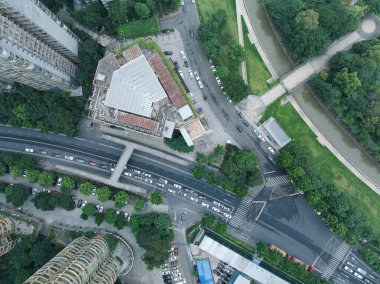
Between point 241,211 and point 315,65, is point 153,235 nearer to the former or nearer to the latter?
point 241,211

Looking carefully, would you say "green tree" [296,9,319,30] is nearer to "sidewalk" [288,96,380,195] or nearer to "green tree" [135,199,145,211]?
"sidewalk" [288,96,380,195]

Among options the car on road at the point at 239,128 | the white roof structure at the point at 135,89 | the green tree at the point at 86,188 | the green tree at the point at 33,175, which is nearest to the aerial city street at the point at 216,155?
the green tree at the point at 86,188

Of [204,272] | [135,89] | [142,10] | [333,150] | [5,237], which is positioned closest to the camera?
[135,89]

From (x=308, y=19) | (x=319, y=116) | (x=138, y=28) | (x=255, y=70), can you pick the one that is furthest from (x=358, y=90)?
(x=138, y=28)

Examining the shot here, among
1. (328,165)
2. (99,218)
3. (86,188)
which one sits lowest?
(99,218)

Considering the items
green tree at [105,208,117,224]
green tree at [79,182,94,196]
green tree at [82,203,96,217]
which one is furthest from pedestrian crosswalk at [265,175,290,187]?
green tree at [79,182,94,196]

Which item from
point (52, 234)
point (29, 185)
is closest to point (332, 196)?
point (52, 234)
